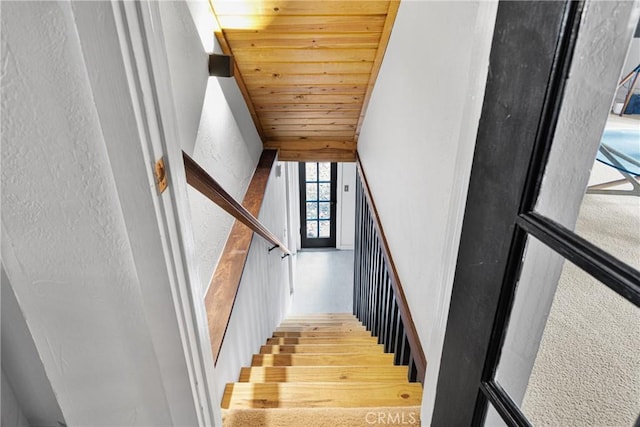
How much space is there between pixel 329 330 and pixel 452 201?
3.04 meters

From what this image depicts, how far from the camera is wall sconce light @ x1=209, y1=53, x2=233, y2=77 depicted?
194 cm

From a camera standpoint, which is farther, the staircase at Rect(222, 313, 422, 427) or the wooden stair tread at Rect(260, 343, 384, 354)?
the wooden stair tread at Rect(260, 343, 384, 354)

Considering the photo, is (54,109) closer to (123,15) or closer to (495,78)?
(123,15)

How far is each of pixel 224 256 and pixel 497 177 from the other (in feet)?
5.56

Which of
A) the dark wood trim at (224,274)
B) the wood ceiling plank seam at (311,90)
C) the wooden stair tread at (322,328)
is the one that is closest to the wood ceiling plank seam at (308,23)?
the wood ceiling plank seam at (311,90)

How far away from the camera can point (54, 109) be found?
68 cm

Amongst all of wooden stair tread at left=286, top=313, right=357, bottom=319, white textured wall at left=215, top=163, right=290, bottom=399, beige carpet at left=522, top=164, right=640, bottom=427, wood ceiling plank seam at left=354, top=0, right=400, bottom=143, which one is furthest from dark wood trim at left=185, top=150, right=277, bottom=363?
wooden stair tread at left=286, top=313, right=357, bottom=319

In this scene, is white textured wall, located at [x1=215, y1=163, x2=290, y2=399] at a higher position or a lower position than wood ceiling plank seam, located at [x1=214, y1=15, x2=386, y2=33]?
lower

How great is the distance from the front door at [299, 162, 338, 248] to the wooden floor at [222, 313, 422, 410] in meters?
3.60

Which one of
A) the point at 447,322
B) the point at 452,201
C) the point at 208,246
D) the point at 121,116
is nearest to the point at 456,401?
the point at 447,322

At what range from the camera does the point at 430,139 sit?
1.33 m

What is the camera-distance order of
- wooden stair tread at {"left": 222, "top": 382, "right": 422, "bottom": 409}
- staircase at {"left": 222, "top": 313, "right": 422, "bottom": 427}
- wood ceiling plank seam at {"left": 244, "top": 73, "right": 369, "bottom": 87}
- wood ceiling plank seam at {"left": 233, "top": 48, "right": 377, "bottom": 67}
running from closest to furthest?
1. staircase at {"left": 222, "top": 313, "right": 422, "bottom": 427}
2. wooden stair tread at {"left": 222, "top": 382, "right": 422, "bottom": 409}
3. wood ceiling plank seam at {"left": 233, "top": 48, "right": 377, "bottom": 67}
4. wood ceiling plank seam at {"left": 244, "top": 73, "right": 369, "bottom": 87}

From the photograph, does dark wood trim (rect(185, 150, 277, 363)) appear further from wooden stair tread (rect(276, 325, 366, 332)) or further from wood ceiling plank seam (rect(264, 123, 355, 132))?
wooden stair tread (rect(276, 325, 366, 332))

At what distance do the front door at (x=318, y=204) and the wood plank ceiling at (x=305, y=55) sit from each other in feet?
8.82
